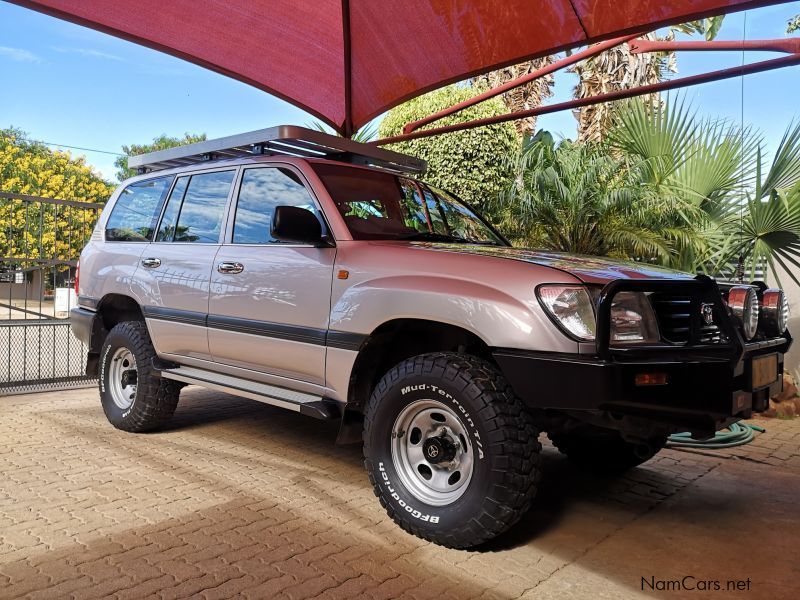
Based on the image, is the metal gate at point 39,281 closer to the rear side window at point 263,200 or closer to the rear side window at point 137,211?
the rear side window at point 137,211

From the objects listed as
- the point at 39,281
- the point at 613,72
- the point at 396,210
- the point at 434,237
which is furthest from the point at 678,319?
the point at 613,72

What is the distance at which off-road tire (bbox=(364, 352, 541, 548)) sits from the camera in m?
3.02

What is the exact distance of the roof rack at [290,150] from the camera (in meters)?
4.34

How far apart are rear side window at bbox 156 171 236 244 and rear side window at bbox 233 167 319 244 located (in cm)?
20

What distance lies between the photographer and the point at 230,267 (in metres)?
4.36

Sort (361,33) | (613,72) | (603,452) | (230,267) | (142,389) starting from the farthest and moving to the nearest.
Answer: (613,72) < (361,33) < (142,389) < (603,452) < (230,267)

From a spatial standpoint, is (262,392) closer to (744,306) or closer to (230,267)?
(230,267)

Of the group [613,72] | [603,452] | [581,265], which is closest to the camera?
[581,265]

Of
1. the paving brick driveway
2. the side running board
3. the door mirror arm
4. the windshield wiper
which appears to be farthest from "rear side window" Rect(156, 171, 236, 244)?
the paving brick driveway

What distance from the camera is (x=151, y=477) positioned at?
4.23 m

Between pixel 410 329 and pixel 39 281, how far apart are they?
6.03 meters

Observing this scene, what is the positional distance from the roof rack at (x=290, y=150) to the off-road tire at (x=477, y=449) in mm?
1848

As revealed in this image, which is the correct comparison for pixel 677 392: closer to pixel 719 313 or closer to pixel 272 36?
pixel 719 313

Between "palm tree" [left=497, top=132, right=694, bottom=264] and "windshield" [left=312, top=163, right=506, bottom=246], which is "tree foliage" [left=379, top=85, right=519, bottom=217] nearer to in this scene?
"palm tree" [left=497, top=132, right=694, bottom=264]
